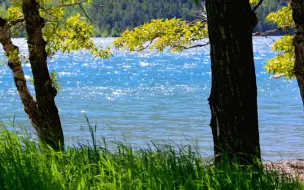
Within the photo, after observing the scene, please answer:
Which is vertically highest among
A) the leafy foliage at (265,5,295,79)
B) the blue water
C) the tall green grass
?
the leafy foliage at (265,5,295,79)

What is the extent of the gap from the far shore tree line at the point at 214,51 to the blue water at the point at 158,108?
7.67 feet

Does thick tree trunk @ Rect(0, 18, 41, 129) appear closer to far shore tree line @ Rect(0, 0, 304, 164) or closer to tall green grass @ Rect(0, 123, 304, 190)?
far shore tree line @ Rect(0, 0, 304, 164)

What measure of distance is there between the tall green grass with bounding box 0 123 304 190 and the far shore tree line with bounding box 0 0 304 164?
0.48 m

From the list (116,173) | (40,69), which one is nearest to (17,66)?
(40,69)

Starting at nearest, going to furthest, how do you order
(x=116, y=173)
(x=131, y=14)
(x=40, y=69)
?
(x=116, y=173) → (x=40, y=69) → (x=131, y=14)

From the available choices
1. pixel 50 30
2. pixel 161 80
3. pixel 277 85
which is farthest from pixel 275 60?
pixel 161 80

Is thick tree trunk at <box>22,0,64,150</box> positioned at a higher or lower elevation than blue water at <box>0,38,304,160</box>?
higher

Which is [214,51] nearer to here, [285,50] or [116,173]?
[116,173]

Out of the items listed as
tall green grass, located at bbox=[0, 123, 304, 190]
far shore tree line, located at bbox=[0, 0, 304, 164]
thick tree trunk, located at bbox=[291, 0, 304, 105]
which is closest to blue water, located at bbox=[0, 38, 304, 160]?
far shore tree line, located at bbox=[0, 0, 304, 164]

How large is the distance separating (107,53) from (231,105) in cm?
583

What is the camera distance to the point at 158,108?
1684 inches

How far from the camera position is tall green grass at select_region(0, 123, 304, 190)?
5.15 metres

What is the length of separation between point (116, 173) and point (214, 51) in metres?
2.04

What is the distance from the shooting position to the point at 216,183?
17.2ft
